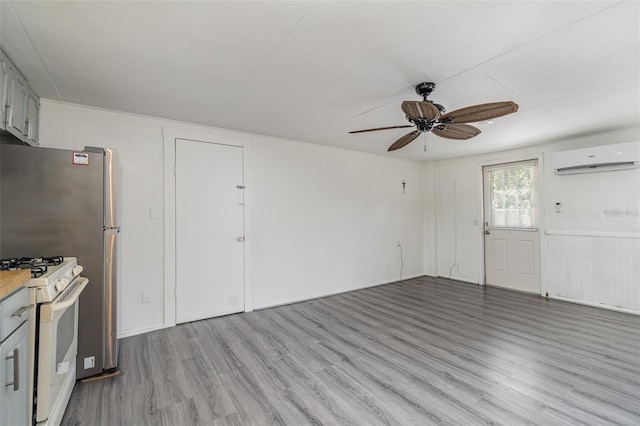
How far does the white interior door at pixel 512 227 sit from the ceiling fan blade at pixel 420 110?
11.9 feet

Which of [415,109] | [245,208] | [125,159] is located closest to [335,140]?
[245,208]

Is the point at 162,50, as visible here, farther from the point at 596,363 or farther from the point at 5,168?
the point at 596,363

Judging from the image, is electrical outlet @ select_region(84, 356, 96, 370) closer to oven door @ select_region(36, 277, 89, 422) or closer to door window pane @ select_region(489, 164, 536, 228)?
oven door @ select_region(36, 277, 89, 422)

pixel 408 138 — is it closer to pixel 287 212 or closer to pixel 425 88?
pixel 425 88

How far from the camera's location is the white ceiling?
1.62 meters

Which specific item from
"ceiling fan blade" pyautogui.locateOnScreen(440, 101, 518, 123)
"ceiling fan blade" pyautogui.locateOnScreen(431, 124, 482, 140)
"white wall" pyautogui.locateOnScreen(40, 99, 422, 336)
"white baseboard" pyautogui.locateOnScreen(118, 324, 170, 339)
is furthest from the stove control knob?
"ceiling fan blade" pyautogui.locateOnScreen(431, 124, 482, 140)

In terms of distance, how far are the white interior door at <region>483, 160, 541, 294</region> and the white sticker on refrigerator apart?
586 cm

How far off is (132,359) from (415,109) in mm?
3251

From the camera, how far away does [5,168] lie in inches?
79.7

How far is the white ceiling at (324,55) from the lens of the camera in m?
1.62

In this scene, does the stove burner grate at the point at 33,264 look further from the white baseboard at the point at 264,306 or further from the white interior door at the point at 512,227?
the white interior door at the point at 512,227

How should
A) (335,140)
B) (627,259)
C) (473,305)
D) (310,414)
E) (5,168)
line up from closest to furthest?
(310,414) < (5,168) < (627,259) < (473,305) < (335,140)

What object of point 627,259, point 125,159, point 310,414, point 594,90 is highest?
point 594,90

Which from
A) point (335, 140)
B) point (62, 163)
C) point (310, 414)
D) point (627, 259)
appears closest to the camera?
point (310, 414)
